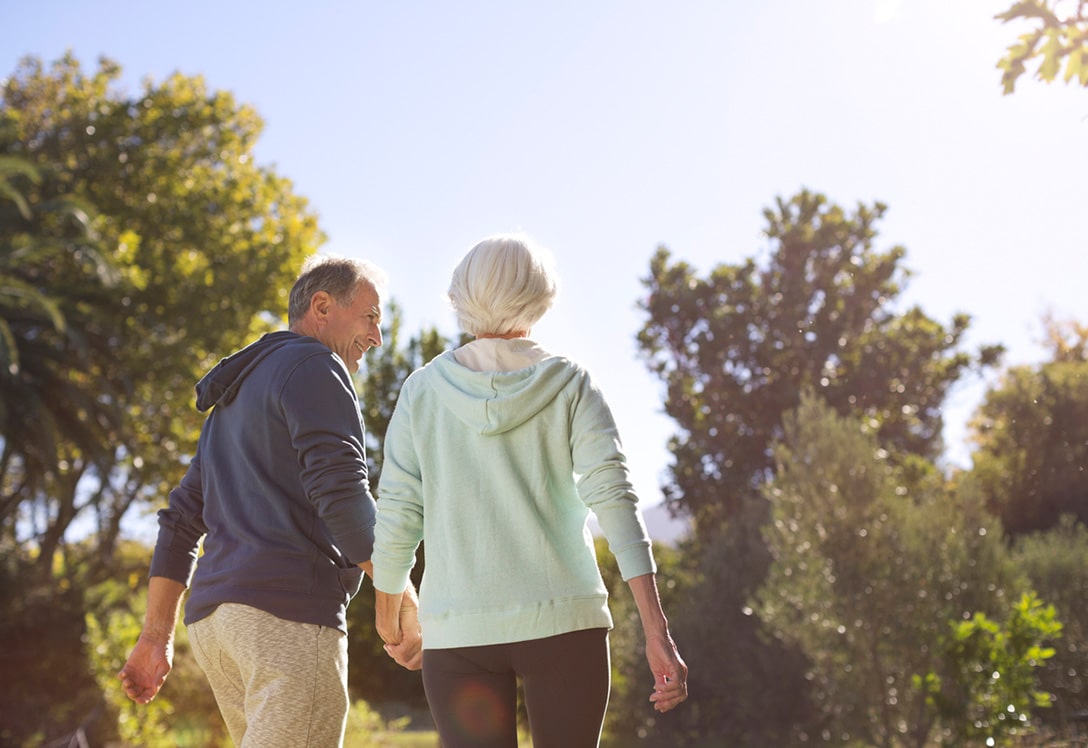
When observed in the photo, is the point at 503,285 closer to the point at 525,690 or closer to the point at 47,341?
the point at 525,690

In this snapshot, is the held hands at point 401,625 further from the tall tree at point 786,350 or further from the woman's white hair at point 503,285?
the tall tree at point 786,350

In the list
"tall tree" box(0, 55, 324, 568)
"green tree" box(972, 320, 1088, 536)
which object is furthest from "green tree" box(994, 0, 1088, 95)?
"green tree" box(972, 320, 1088, 536)

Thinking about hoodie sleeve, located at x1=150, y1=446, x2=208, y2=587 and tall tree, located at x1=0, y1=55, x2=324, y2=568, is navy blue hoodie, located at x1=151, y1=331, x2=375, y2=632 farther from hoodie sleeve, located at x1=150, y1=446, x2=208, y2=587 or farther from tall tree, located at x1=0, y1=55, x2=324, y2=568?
tall tree, located at x1=0, y1=55, x2=324, y2=568

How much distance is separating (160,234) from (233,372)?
22433mm

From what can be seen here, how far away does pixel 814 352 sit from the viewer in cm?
2800

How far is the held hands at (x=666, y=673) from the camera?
2.24 m

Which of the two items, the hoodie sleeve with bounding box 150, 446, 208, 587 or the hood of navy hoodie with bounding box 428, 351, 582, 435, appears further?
the hoodie sleeve with bounding box 150, 446, 208, 587

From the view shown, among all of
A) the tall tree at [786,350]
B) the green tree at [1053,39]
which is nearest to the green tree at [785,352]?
the tall tree at [786,350]

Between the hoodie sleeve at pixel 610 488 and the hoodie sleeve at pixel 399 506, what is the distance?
0.46 meters

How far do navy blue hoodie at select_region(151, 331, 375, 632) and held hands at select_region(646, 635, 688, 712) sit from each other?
2.93ft

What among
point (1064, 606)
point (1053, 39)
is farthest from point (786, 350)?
point (1053, 39)

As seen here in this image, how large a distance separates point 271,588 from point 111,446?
20326 mm

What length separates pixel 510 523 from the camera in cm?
247

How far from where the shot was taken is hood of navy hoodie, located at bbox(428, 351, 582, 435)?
250cm
